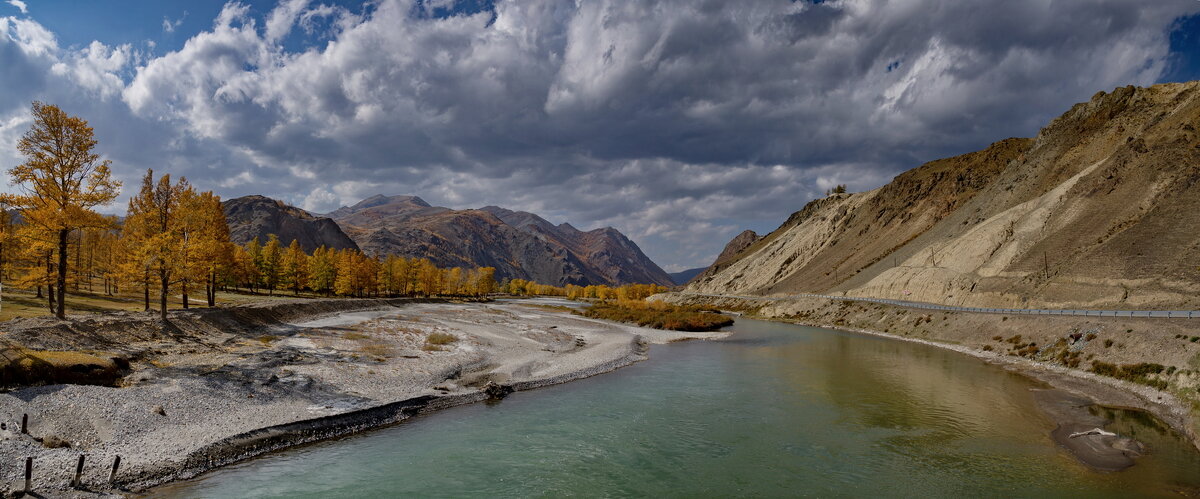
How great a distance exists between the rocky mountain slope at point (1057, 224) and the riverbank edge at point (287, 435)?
63.3 meters

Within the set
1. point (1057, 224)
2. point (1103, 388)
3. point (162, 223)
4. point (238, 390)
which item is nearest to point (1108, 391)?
point (1103, 388)

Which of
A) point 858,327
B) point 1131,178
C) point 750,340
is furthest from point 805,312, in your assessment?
point 1131,178

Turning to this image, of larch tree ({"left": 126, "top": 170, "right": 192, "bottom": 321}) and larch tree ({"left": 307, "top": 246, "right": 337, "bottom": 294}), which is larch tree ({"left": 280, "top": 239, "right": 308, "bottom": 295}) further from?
larch tree ({"left": 126, "top": 170, "right": 192, "bottom": 321})

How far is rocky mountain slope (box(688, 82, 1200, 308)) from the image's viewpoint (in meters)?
52.6

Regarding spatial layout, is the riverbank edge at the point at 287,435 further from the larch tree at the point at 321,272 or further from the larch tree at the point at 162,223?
the larch tree at the point at 321,272

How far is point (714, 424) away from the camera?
24.7 meters

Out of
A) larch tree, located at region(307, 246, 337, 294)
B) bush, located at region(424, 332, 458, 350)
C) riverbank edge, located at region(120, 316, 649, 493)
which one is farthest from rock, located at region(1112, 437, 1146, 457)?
larch tree, located at region(307, 246, 337, 294)

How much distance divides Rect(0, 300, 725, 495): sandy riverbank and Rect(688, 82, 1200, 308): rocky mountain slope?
53.2 m

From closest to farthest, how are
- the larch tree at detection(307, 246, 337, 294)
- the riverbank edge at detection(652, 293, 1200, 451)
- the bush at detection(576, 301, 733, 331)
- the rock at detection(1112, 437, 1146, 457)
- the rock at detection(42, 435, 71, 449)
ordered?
the rock at detection(42, 435, 71, 449), the rock at detection(1112, 437, 1146, 457), the riverbank edge at detection(652, 293, 1200, 451), the bush at detection(576, 301, 733, 331), the larch tree at detection(307, 246, 337, 294)

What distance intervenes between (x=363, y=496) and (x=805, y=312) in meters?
94.4

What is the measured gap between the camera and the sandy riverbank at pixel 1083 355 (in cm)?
2336

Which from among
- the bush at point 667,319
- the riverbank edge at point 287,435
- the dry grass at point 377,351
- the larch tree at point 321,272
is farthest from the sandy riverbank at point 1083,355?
the larch tree at point 321,272

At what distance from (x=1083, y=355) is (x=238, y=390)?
190 ft

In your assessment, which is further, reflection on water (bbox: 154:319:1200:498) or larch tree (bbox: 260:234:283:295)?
larch tree (bbox: 260:234:283:295)
